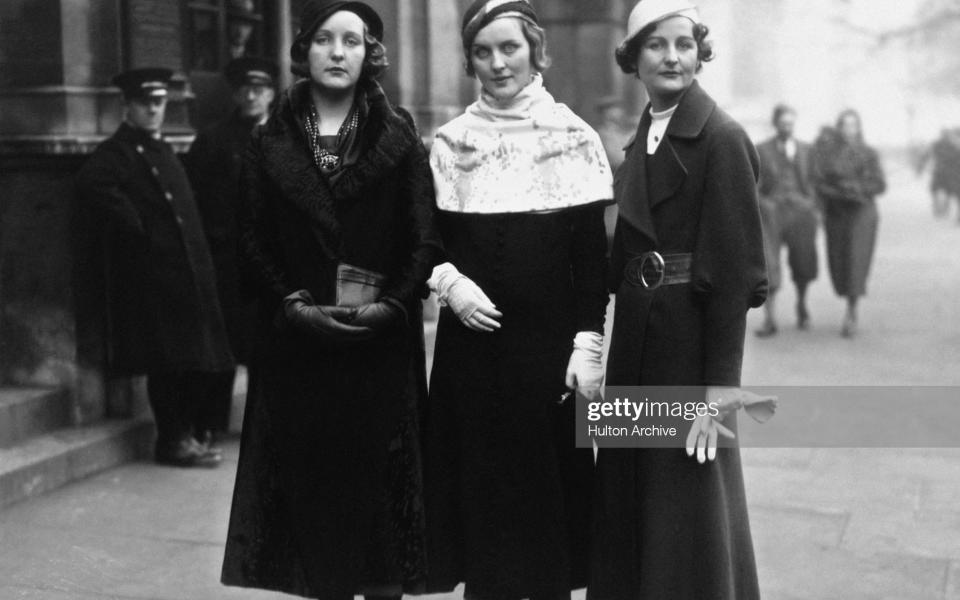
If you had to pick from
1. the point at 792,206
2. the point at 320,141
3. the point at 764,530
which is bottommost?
the point at 764,530

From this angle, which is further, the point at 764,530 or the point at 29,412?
the point at 29,412

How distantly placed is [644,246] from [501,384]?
57 centimetres

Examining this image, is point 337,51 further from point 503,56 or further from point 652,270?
point 652,270

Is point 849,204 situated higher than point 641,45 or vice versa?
point 641,45

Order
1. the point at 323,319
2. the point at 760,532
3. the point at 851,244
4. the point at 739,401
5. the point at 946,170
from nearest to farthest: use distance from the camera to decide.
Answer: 1. the point at 739,401
2. the point at 323,319
3. the point at 760,532
4. the point at 851,244
5. the point at 946,170

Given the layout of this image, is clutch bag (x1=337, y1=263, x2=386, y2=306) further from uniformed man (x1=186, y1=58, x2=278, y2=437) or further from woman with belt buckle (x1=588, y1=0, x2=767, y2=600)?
uniformed man (x1=186, y1=58, x2=278, y2=437)

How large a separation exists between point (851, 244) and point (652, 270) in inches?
340

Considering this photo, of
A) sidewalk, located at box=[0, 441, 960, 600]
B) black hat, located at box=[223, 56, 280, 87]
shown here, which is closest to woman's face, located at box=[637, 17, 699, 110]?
sidewalk, located at box=[0, 441, 960, 600]

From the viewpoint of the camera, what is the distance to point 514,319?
3893 mm

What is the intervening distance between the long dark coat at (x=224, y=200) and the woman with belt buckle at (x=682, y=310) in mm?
3582

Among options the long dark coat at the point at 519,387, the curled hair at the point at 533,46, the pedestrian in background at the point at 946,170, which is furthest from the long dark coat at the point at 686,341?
the pedestrian in background at the point at 946,170

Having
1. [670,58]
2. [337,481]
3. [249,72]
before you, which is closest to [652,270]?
[670,58]

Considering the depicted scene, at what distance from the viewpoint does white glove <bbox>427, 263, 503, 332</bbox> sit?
3.80 metres

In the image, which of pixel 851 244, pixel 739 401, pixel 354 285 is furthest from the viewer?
pixel 851 244
